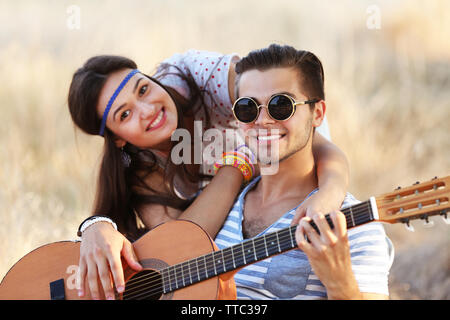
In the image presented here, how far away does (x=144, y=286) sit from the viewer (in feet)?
5.87

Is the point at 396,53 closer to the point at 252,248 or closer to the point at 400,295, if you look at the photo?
the point at 400,295

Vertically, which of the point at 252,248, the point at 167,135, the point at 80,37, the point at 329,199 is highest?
the point at 80,37

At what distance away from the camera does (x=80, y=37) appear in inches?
177

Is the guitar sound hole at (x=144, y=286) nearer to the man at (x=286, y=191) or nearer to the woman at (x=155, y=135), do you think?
the woman at (x=155, y=135)

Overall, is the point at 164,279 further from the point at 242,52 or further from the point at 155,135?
the point at 242,52

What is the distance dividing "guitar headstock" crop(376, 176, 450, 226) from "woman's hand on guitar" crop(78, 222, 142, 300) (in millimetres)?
903

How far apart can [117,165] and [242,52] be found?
8.40 ft

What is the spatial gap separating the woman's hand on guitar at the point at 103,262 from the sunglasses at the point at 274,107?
0.67 meters

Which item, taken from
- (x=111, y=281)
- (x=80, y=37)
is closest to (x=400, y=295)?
(x=111, y=281)

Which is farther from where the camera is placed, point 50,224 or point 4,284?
point 50,224

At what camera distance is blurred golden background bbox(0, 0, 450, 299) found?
150 inches

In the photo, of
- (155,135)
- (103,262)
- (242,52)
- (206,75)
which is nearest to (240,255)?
(103,262)

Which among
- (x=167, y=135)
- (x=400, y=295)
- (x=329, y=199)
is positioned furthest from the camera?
(x=400, y=295)
